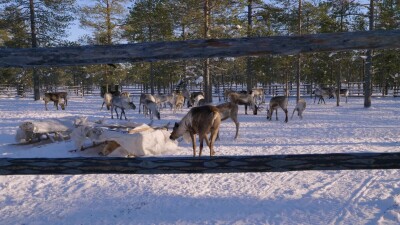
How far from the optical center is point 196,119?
7.84 meters

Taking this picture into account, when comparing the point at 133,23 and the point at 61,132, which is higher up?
the point at 133,23

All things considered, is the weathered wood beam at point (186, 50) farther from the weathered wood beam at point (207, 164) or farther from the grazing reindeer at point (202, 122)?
the grazing reindeer at point (202, 122)

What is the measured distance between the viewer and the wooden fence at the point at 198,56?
2.43m

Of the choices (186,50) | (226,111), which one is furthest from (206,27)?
(186,50)

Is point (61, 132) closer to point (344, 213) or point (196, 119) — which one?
point (196, 119)

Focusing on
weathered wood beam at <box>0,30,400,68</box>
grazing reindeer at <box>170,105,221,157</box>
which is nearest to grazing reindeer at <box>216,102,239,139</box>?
grazing reindeer at <box>170,105,221,157</box>

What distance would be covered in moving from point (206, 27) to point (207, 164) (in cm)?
1870

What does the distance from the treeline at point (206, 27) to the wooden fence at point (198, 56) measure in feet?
59.7

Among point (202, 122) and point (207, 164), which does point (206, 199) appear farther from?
point (202, 122)

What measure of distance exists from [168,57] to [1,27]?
1306 inches

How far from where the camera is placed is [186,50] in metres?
2.51

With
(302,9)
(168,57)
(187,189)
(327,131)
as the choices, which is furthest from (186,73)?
(168,57)

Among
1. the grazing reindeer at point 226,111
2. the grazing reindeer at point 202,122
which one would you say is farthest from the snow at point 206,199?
the grazing reindeer at point 226,111

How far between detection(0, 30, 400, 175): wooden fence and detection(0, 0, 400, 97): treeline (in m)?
18.2
